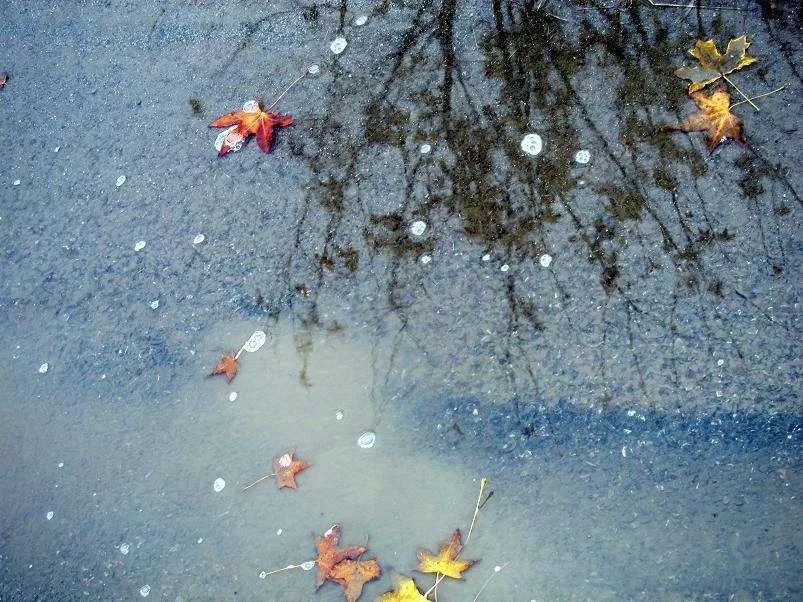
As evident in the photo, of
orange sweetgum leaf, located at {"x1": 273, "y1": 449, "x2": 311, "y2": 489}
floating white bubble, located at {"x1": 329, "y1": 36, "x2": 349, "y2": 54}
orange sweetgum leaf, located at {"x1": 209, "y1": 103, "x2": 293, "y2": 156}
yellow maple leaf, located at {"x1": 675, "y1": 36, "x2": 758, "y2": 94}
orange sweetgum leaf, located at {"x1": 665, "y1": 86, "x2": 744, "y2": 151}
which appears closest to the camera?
orange sweetgum leaf, located at {"x1": 273, "y1": 449, "x2": 311, "y2": 489}

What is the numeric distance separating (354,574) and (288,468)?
0.46 metres

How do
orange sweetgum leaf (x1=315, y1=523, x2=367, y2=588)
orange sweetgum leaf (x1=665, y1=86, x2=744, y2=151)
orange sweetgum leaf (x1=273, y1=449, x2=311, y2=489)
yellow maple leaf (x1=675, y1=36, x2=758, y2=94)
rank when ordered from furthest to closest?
yellow maple leaf (x1=675, y1=36, x2=758, y2=94)
orange sweetgum leaf (x1=665, y1=86, x2=744, y2=151)
orange sweetgum leaf (x1=273, y1=449, x2=311, y2=489)
orange sweetgum leaf (x1=315, y1=523, x2=367, y2=588)

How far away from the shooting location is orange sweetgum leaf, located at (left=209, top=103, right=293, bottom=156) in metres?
2.98

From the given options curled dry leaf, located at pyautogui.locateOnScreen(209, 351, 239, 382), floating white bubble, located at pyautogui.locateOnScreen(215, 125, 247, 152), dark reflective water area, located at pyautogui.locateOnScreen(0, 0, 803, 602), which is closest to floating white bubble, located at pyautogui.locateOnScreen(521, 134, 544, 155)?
dark reflective water area, located at pyautogui.locateOnScreen(0, 0, 803, 602)

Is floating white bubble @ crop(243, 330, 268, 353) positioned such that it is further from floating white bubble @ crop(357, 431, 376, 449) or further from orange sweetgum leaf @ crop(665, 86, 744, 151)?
orange sweetgum leaf @ crop(665, 86, 744, 151)

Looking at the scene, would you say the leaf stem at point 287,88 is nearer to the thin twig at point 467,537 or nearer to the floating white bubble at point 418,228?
the floating white bubble at point 418,228

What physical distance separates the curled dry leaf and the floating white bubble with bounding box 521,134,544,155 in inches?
60.6

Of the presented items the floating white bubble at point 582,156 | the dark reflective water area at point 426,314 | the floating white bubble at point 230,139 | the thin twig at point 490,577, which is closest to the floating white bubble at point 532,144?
the dark reflective water area at point 426,314

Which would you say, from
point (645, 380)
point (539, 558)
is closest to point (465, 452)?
point (539, 558)

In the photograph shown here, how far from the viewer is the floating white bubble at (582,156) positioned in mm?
2598

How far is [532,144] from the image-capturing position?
106 inches

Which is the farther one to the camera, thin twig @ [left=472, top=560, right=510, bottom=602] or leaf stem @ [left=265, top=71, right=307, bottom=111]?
leaf stem @ [left=265, top=71, right=307, bottom=111]

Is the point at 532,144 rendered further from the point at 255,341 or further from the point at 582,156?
the point at 255,341

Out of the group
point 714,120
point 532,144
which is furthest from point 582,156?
point 714,120
